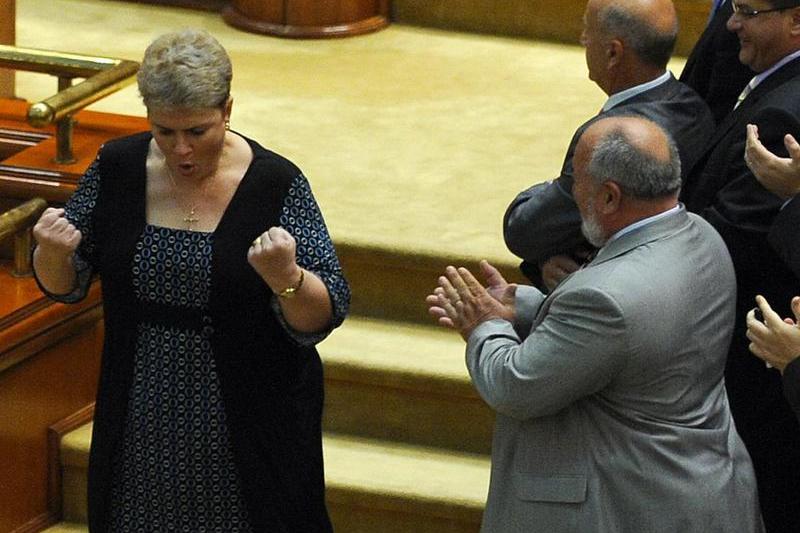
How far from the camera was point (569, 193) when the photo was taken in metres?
3.48

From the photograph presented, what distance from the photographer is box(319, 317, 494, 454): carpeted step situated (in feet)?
14.1

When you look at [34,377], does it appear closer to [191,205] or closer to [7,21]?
[191,205]

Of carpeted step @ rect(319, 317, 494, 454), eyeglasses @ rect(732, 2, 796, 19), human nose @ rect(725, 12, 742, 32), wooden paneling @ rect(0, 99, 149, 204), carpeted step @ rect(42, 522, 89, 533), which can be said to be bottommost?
carpeted step @ rect(42, 522, 89, 533)

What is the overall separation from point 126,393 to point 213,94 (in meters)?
0.63

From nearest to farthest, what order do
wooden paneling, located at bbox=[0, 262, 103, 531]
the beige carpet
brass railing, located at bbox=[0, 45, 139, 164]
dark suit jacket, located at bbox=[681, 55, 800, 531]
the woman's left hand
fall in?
A: the woman's left hand → dark suit jacket, located at bbox=[681, 55, 800, 531] → wooden paneling, located at bbox=[0, 262, 103, 531] → brass railing, located at bbox=[0, 45, 139, 164] → the beige carpet

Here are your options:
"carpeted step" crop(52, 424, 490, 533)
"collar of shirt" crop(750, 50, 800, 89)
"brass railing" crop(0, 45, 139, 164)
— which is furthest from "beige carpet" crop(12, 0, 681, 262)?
"collar of shirt" crop(750, 50, 800, 89)

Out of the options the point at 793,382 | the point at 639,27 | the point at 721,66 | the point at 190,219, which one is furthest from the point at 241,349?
the point at 721,66

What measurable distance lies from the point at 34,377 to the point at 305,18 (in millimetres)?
2867

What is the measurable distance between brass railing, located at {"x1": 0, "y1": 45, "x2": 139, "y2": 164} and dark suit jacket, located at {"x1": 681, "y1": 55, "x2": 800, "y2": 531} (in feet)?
5.14

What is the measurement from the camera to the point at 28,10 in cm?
688

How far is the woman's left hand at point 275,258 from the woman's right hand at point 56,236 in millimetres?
353

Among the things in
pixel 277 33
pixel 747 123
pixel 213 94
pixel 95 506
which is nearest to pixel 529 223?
pixel 747 123

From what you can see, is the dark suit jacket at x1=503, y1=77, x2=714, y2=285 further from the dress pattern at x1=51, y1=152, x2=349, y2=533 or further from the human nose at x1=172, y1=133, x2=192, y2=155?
the human nose at x1=172, y1=133, x2=192, y2=155

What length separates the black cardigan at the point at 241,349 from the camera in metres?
3.15
